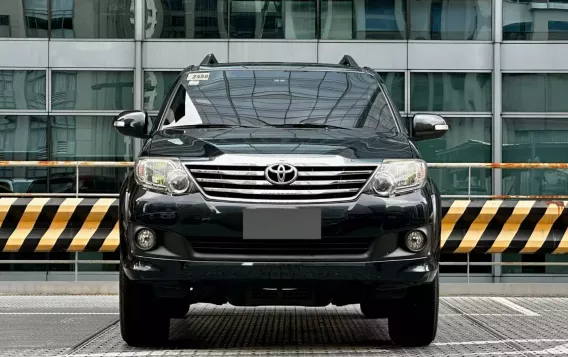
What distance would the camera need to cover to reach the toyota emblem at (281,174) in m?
6.61

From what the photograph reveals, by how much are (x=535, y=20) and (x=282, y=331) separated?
1628 cm

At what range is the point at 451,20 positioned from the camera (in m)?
23.6

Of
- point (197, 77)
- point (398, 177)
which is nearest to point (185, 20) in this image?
point (197, 77)

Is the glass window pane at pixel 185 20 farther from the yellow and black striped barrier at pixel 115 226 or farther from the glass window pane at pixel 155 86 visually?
the yellow and black striped barrier at pixel 115 226

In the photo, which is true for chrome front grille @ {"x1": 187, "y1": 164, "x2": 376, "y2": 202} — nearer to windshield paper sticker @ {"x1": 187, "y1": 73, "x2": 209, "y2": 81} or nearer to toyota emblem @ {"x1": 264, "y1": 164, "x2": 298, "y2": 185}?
toyota emblem @ {"x1": 264, "y1": 164, "x2": 298, "y2": 185}

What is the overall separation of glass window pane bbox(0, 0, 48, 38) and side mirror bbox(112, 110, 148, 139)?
16.1m

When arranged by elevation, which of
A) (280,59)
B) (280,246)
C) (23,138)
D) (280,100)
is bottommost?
(280,246)

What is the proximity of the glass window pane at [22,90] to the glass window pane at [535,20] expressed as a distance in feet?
29.8

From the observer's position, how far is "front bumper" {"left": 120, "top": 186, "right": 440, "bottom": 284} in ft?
21.5

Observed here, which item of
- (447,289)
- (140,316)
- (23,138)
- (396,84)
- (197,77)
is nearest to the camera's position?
(140,316)

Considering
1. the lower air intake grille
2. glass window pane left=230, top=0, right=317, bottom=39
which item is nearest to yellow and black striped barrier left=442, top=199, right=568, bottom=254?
the lower air intake grille

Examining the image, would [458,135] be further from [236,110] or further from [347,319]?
[236,110]

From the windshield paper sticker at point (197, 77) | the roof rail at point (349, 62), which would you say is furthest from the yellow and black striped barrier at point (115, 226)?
the windshield paper sticker at point (197, 77)

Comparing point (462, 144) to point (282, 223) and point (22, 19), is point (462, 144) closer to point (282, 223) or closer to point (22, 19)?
point (22, 19)
